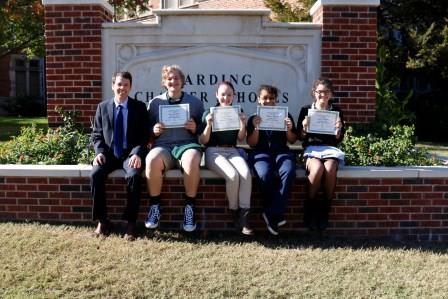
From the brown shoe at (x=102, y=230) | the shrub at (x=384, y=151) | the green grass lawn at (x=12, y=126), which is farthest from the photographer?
the green grass lawn at (x=12, y=126)

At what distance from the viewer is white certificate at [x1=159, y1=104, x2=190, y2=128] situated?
489cm

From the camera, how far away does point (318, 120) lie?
493 centimetres

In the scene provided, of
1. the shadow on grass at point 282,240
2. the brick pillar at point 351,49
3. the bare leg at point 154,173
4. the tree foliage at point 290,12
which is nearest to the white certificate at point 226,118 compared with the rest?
the bare leg at point 154,173

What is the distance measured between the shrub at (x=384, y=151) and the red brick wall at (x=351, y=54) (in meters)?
0.55

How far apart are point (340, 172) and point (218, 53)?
228cm

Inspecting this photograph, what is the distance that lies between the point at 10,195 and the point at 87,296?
1.98 m

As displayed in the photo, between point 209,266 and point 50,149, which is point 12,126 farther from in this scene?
point 209,266

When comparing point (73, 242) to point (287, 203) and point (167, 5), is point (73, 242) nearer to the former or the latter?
point (287, 203)

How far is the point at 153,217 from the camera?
4.62 metres

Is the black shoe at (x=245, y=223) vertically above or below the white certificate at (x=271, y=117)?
below

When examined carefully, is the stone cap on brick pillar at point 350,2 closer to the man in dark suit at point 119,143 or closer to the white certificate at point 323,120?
the white certificate at point 323,120

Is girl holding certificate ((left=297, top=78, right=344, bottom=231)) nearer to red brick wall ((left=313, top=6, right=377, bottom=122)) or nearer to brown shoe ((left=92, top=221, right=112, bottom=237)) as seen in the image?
red brick wall ((left=313, top=6, right=377, bottom=122))

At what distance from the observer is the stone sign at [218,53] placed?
6.23 metres

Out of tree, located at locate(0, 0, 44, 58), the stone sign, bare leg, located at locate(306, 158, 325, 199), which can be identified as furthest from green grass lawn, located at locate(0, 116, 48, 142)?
bare leg, located at locate(306, 158, 325, 199)
